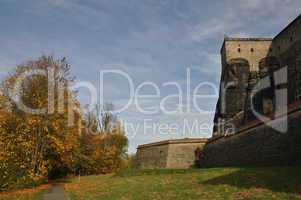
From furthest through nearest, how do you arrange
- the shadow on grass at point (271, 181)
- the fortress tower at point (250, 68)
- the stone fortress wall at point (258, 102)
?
the fortress tower at point (250, 68) < the stone fortress wall at point (258, 102) < the shadow on grass at point (271, 181)

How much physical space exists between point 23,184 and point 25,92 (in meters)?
7.03

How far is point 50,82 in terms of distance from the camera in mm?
24172

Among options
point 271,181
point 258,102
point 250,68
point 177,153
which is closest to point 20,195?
point 271,181

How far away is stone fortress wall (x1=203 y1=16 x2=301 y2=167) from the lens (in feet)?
61.9

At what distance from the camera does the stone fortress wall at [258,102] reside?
1888 cm

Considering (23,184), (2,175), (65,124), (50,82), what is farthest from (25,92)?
(2,175)

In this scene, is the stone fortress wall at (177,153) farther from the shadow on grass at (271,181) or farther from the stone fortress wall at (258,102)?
the shadow on grass at (271,181)

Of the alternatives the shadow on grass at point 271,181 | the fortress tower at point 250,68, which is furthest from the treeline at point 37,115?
the fortress tower at point 250,68

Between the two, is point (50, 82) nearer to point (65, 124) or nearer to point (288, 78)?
point (65, 124)

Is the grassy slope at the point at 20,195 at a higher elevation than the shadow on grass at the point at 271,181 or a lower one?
lower

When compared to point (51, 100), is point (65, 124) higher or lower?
lower

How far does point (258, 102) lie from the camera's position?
33.1 meters

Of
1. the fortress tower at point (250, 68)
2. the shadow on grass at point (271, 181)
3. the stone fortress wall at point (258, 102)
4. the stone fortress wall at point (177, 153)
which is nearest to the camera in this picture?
the shadow on grass at point (271, 181)

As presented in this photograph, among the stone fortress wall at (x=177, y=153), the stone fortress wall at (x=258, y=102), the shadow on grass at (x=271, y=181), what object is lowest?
the stone fortress wall at (x=177, y=153)
